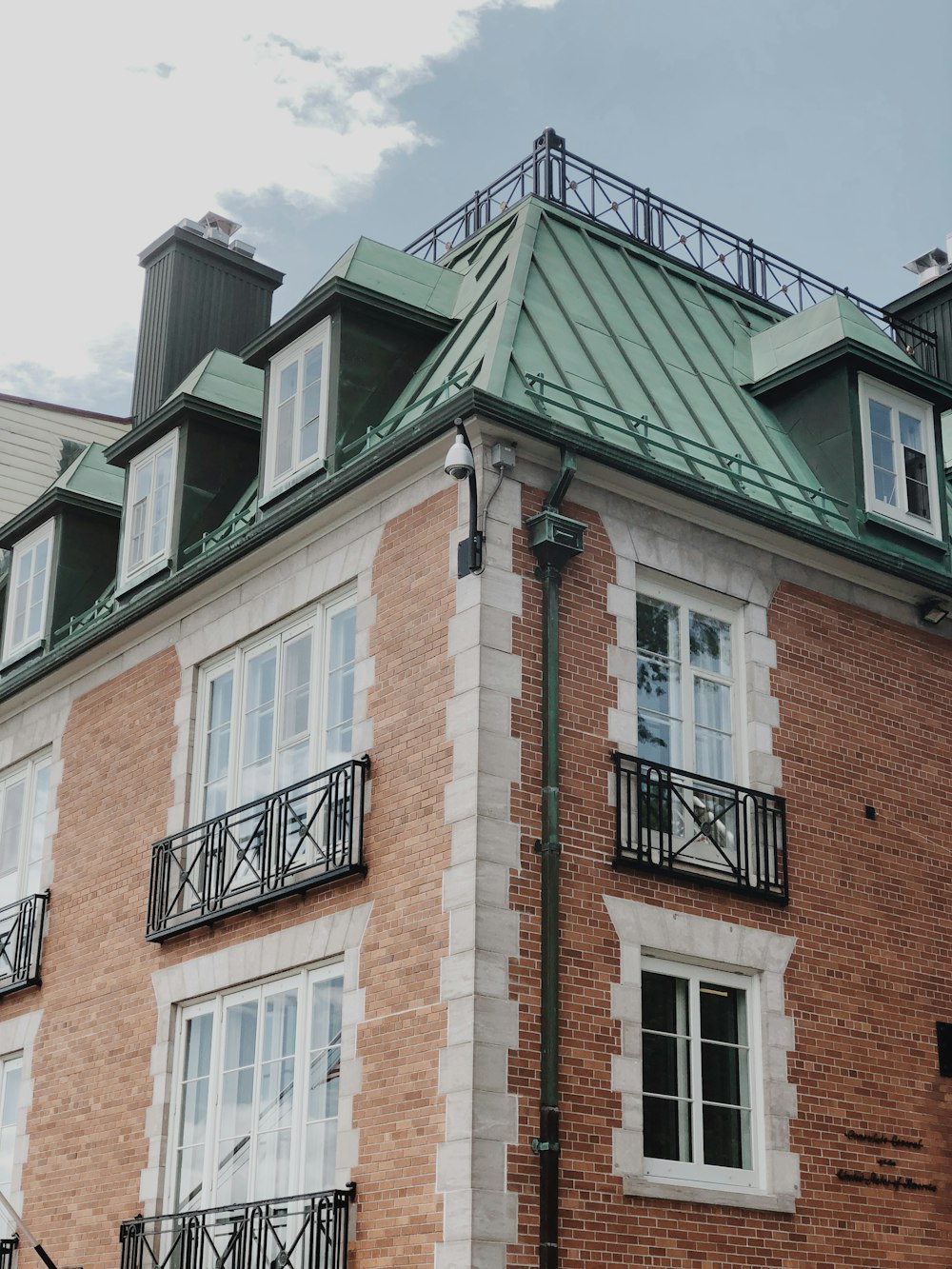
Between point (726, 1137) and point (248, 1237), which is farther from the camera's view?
point (726, 1137)

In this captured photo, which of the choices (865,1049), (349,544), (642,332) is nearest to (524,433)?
(349,544)

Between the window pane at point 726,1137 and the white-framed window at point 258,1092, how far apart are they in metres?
2.87

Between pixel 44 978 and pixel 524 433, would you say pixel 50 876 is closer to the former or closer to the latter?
pixel 44 978

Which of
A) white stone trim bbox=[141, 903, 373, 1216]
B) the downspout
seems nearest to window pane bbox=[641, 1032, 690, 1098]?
the downspout

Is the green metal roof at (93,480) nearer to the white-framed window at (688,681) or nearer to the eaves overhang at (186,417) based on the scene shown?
the eaves overhang at (186,417)

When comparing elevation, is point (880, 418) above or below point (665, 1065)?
above

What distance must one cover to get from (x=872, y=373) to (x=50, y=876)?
983 cm

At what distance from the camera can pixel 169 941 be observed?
15.6m

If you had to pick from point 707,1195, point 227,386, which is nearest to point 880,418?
point 227,386

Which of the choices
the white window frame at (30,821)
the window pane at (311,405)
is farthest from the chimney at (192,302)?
the window pane at (311,405)

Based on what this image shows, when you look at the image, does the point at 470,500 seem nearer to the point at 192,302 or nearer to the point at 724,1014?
the point at 724,1014

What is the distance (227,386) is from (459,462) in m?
6.52

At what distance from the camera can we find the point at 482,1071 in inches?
468

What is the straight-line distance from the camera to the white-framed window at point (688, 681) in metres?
14.4
